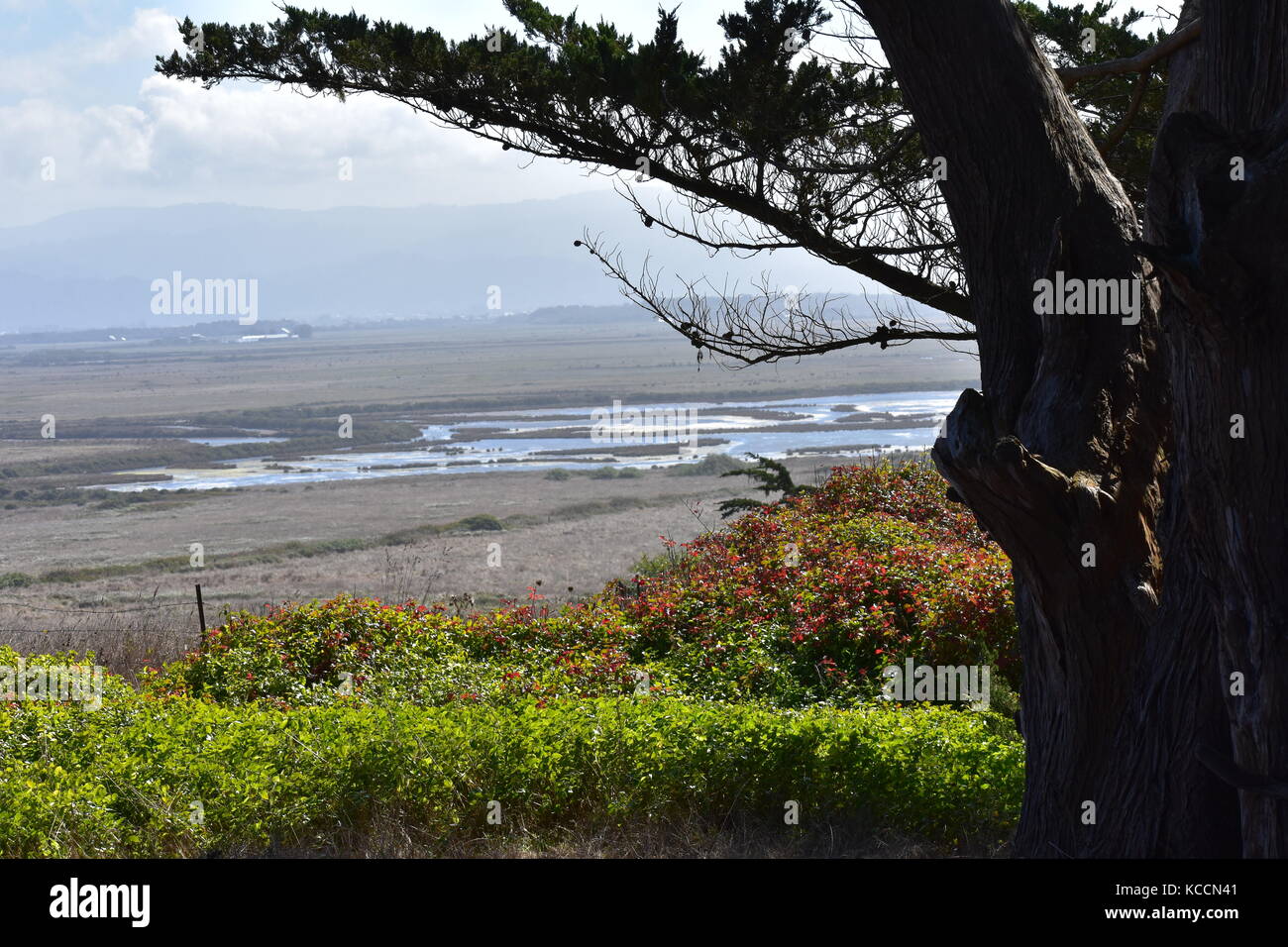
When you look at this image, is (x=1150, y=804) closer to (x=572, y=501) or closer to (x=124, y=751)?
(x=124, y=751)

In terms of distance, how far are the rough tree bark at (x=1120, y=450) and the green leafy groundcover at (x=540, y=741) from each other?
137 centimetres

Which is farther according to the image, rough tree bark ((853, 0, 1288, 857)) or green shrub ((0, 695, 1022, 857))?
green shrub ((0, 695, 1022, 857))

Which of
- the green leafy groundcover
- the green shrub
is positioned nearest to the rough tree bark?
the green shrub

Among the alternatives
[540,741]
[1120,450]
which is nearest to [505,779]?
[540,741]

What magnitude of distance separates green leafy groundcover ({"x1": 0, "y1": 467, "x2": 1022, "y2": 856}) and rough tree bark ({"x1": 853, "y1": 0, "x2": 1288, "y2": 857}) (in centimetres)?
137

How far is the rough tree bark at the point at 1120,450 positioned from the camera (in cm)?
322

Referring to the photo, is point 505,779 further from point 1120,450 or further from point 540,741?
point 1120,450

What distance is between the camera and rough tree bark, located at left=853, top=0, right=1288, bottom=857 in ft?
10.6

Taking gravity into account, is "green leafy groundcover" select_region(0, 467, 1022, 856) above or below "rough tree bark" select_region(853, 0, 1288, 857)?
below

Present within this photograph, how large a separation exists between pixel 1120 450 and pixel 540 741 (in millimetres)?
3122

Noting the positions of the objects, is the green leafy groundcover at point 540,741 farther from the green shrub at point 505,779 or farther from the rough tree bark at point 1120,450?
the rough tree bark at point 1120,450

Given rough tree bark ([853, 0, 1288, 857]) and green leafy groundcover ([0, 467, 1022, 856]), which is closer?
rough tree bark ([853, 0, 1288, 857])

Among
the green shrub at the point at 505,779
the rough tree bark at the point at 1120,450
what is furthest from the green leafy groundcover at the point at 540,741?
the rough tree bark at the point at 1120,450

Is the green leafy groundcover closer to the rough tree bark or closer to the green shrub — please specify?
the green shrub
